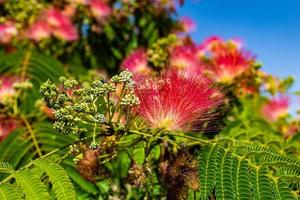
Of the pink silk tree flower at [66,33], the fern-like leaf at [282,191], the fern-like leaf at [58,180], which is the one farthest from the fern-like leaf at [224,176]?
the pink silk tree flower at [66,33]

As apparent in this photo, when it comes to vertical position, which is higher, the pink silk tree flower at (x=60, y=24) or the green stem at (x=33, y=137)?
the pink silk tree flower at (x=60, y=24)

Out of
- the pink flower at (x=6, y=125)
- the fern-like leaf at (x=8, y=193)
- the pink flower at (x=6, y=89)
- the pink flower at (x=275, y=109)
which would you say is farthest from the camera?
the pink flower at (x=275, y=109)

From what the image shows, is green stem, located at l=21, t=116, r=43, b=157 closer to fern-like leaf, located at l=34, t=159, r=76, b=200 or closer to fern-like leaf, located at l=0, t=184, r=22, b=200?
fern-like leaf, located at l=34, t=159, r=76, b=200

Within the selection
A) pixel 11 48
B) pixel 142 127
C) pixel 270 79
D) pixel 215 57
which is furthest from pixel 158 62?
pixel 142 127

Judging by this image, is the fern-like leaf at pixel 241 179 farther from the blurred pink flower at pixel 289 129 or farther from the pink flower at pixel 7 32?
the pink flower at pixel 7 32

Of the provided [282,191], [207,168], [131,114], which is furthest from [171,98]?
[282,191]

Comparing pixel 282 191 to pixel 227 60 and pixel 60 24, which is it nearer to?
pixel 227 60

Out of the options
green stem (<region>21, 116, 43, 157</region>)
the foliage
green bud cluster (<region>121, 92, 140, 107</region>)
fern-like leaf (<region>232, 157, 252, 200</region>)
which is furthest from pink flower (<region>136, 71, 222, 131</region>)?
green stem (<region>21, 116, 43, 157</region>)
